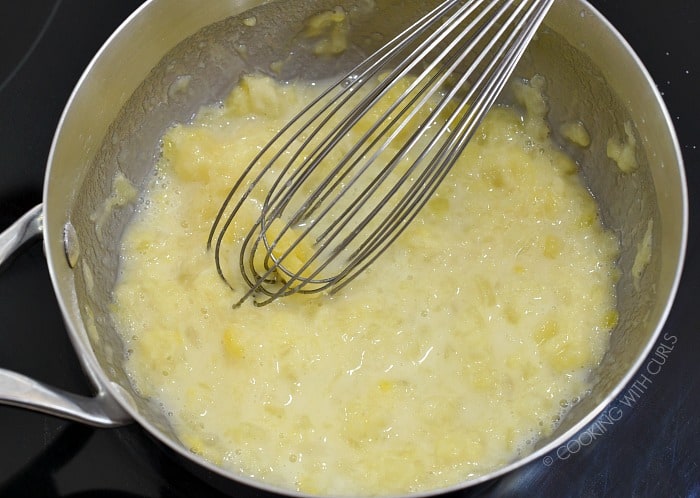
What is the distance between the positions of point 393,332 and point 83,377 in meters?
0.44

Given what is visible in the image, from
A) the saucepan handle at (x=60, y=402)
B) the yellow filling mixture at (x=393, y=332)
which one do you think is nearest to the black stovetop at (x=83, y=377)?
the yellow filling mixture at (x=393, y=332)

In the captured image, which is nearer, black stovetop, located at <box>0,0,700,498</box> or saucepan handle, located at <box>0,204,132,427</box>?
saucepan handle, located at <box>0,204,132,427</box>

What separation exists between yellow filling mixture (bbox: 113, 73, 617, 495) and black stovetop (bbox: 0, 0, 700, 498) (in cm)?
7

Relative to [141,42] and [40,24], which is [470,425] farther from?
[40,24]

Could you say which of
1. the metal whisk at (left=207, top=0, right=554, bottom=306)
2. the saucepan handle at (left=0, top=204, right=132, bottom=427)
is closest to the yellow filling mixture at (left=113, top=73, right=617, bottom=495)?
the metal whisk at (left=207, top=0, right=554, bottom=306)

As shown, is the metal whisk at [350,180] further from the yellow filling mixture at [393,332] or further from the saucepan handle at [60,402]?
the saucepan handle at [60,402]

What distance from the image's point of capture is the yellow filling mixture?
3.26 ft

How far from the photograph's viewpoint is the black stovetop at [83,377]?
0.99m

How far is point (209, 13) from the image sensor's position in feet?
3.60

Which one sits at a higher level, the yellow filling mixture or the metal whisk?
the metal whisk

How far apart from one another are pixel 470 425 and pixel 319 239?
333 millimetres

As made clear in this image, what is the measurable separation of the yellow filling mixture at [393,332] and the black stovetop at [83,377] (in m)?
0.07

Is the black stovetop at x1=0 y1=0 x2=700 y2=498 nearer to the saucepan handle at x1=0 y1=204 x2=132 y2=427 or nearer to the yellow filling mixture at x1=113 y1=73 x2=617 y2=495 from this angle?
the yellow filling mixture at x1=113 y1=73 x2=617 y2=495

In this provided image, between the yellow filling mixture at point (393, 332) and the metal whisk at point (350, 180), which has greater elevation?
the metal whisk at point (350, 180)
